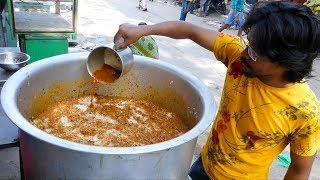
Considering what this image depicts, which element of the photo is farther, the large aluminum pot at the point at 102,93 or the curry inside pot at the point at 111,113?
the curry inside pot at the point at 111,113

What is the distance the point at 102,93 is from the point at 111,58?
440 millimetres

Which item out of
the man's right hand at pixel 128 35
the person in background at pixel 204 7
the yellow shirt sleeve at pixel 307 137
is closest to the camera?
the yellow shirt sleeve at pixel 307 137

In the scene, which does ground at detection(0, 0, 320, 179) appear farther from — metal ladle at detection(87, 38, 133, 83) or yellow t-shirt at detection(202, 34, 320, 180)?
yellow t-shirt at detection(202, 34, 320, 180)

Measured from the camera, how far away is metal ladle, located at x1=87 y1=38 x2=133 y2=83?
1.74 m

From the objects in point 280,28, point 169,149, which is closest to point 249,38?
point 280,28

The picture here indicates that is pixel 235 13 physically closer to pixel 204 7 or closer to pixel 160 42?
pixel 204 7

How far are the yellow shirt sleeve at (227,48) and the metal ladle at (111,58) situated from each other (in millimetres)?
491

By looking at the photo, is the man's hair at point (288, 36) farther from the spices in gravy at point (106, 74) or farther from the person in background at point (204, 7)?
the person in background at point (204, 7)

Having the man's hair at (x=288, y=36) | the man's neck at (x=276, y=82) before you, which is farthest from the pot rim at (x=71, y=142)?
the man's hair at (x=288, y=36)

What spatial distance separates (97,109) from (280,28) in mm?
1258

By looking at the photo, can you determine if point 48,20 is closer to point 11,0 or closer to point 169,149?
point 11,0

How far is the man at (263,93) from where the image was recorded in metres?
1.33

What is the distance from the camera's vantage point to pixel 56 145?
1168 millimetres

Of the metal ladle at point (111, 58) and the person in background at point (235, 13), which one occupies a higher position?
the metal ladle at point (111, 58)
